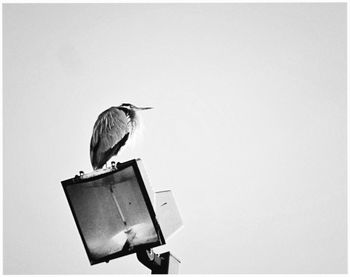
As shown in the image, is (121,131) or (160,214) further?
(121,131)

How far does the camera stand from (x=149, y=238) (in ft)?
5.94

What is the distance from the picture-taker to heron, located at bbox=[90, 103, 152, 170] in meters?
1.95

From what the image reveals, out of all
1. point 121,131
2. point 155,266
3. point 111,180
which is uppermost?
point 121,131

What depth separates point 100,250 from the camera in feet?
6.22

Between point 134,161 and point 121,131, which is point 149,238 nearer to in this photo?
point 134,161

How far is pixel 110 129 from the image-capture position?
1.95 meters

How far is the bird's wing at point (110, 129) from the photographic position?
195 centimetres

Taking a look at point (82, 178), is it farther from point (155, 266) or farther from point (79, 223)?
point (155, 266)

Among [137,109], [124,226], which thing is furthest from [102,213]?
[137,109]

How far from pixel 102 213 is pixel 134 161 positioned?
261 mm

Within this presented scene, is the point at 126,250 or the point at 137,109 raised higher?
the point at 137,109

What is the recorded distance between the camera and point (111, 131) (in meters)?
1.95

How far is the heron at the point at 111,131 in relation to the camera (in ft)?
6.39

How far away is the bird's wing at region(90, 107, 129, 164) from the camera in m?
1.95
